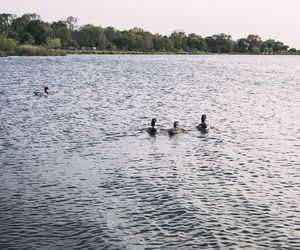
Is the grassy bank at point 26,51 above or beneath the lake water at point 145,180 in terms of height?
above

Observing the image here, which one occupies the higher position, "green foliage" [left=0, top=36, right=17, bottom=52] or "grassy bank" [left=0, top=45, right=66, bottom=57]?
"green foliage" [left=0, top=36, right=17, bottom=52]

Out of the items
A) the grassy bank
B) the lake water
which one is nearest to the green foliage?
the grassy bank

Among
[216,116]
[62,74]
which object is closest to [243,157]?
[216,116]

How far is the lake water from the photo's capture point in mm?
19719

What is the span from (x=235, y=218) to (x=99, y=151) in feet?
46.4

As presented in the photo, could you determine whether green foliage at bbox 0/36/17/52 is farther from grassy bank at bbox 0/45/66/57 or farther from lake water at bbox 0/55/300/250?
lake water at bbox 0/55/300/250

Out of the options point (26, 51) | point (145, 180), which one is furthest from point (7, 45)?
point (145, 180)

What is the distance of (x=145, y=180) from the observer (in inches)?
1060

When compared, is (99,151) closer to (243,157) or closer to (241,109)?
(243,157)

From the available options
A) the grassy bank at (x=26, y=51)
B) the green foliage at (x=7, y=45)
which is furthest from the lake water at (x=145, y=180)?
the grassy bank at (x=26, y=51)

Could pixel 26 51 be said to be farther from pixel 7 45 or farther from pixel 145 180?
pixel 145 180

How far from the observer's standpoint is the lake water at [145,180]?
19719 mm

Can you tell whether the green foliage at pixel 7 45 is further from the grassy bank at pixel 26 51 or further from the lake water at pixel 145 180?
the lake water at pixel 145 180

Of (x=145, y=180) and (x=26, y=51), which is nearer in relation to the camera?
(x=145, y=180)
